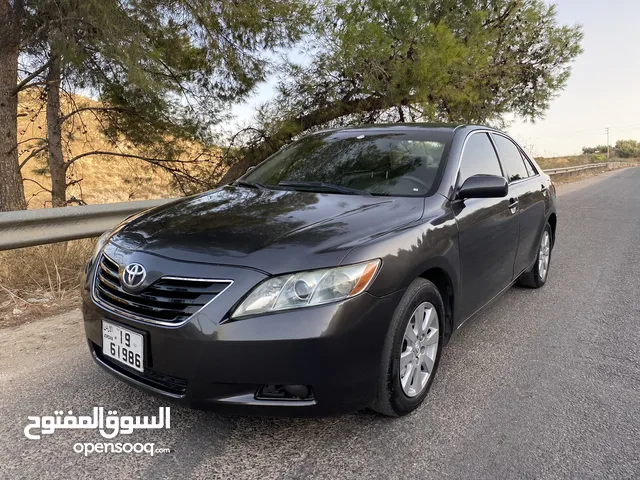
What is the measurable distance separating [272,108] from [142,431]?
7.63m

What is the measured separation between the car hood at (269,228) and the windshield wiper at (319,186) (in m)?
0.09

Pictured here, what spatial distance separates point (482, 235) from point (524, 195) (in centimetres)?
119

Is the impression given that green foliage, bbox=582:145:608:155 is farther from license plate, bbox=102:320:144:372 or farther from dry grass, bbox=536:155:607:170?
license plate, bbox=102:320:144:372

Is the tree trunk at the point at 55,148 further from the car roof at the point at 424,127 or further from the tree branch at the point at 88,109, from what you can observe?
the car roof at the point at 424,127

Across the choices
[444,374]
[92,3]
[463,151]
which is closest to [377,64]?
[92,3]

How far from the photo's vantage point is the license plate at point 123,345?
229 centimetres

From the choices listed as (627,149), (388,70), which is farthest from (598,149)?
(388,70)

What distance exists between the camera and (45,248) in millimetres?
5145

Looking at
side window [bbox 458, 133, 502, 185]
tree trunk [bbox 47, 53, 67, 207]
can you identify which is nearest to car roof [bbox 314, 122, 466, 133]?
side window [bbox 458, 133, 502, 185]

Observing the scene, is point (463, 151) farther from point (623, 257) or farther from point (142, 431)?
point (623, 257)

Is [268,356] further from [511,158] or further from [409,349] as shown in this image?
[511,158]

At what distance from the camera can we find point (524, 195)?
4234 millimetres

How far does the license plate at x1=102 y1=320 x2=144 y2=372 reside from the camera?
2.29m

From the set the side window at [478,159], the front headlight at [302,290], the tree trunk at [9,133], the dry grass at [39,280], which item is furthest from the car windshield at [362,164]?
the tree trunk at [9,133]
